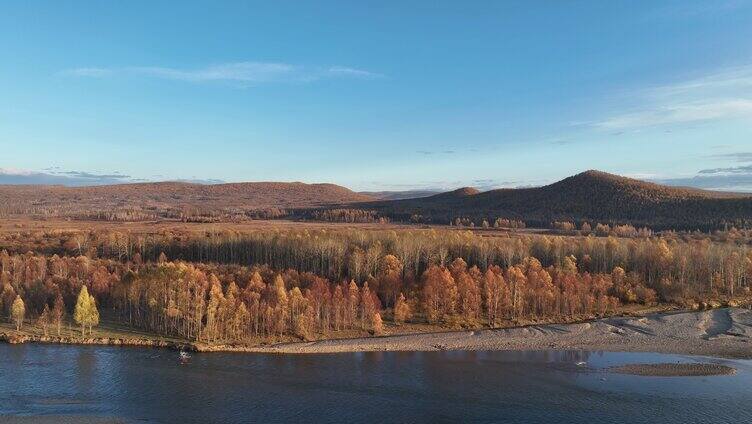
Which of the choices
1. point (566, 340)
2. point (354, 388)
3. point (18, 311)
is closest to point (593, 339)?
point (566, 340)

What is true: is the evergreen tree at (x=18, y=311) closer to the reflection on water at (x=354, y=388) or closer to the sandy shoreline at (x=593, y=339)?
the reflection on water at (x=354, y=388)

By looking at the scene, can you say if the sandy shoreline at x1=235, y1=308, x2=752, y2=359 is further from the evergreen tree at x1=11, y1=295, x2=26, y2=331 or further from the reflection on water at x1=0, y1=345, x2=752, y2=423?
the evergreen tree at x1=11, y1=295, x2=26, y2=331

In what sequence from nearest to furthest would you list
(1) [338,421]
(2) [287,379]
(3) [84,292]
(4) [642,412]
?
1. (1) [338,421]
2. (4) [642,412]
3. (2) [287,379]
4. (3) [84,292]

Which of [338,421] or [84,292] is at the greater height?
Result: [84,292]

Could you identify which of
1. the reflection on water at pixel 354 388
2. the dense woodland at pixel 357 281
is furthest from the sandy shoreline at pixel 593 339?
the dense woodland at pixel 357 281

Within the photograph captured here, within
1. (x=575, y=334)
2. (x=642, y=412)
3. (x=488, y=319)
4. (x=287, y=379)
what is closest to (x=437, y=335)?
(x=488, y=319)

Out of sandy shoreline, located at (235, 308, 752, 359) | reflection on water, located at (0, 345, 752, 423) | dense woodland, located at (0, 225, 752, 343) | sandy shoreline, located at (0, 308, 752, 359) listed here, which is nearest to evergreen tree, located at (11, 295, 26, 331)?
dense woodland, located at (0, 225, 752, 343)

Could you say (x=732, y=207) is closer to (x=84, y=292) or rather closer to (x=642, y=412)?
(x=642, y=412)

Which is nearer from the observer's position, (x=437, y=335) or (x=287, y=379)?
(x=287, y=379)

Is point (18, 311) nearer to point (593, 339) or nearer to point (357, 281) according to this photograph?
point (357, 281)
